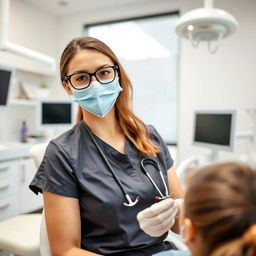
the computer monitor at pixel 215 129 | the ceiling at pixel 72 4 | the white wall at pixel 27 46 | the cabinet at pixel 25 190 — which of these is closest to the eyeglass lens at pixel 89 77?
the computer monitor at pixel 215 129

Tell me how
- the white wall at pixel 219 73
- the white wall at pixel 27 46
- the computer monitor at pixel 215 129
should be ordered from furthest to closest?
the white wall at pixel 27 46 → the white wall at pixel 219 73 → the computer monitor at pixel 215 129

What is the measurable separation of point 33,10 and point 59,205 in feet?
10.3

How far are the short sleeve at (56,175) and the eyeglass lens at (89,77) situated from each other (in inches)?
9.9

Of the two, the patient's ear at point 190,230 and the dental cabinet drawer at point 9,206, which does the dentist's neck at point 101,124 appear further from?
the dental cabinet drawer at point 9,206

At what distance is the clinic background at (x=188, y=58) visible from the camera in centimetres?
286

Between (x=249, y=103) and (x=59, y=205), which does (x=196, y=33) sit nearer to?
(x=59, y=205)

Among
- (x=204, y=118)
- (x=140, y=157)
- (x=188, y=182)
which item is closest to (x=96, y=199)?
(x=140, y=157)

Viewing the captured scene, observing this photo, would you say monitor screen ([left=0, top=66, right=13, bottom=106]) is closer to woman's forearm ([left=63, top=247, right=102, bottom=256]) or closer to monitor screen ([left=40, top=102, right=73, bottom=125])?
monitor screen ([left=40, top=102, right=73, bottom=125])

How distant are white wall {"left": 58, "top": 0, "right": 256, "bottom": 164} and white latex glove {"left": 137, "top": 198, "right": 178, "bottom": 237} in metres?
2.19

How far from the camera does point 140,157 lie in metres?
1.10

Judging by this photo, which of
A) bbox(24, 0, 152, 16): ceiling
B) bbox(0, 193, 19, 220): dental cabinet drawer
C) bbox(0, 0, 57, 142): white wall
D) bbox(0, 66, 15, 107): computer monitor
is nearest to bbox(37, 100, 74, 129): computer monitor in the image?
bbox(0, 0, 57, 142): white wall

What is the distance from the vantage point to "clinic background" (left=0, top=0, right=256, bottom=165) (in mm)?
2855

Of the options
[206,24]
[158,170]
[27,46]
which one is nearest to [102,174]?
[158,170]

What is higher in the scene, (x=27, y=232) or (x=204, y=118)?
(x=204, y=118)
